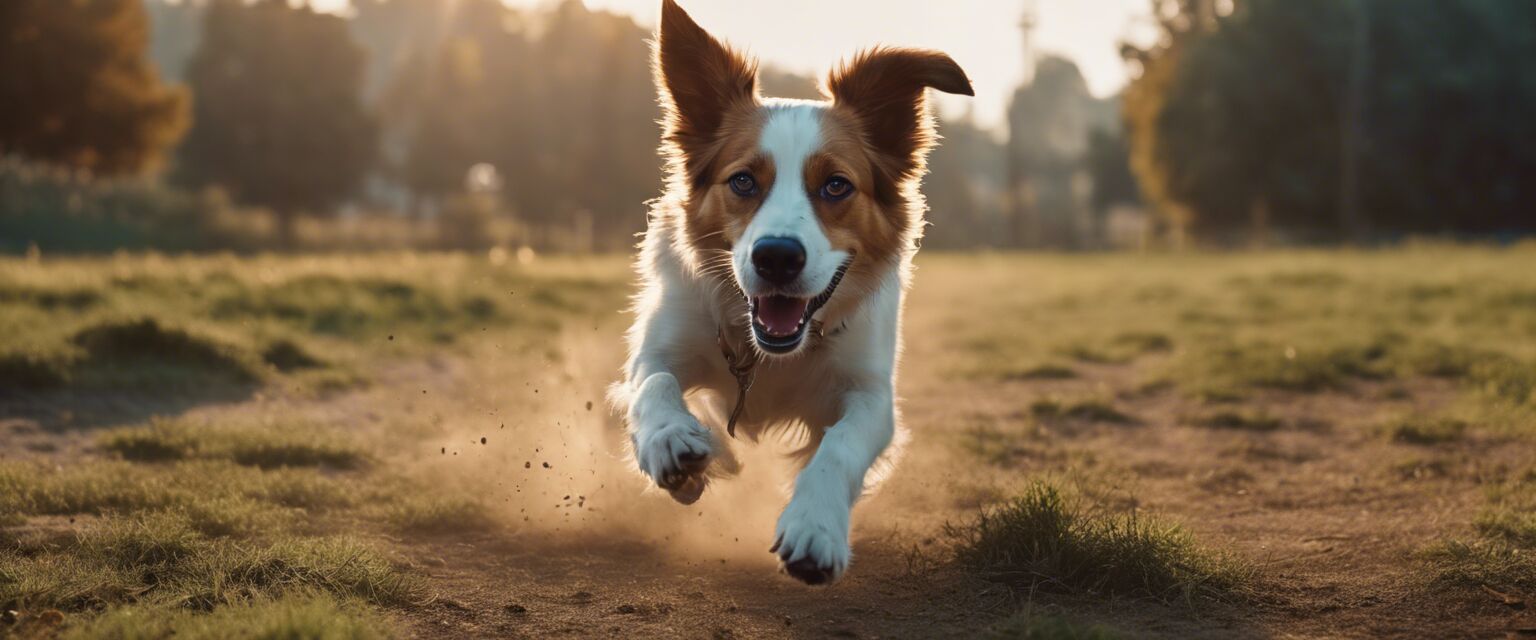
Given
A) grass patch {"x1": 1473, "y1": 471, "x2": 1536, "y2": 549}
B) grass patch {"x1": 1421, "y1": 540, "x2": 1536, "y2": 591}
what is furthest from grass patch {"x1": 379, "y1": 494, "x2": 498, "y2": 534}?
grass patch {"x1": 1473, "y1": 471, "x2": 1536, "y2": 549}

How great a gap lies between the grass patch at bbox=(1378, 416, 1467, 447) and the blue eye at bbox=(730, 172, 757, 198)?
4.59 meters

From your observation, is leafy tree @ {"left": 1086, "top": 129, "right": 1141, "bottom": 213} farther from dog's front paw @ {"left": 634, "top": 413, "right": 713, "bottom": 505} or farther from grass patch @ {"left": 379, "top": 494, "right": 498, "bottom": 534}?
dog's front paw @ {"left": 634, "top": 413, "right": 713, "bottom": 505}

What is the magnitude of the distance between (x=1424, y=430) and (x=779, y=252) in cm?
488

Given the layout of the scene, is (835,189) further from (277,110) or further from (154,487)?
(277,110)

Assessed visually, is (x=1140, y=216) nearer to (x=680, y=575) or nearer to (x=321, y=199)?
(x=321, y=199)

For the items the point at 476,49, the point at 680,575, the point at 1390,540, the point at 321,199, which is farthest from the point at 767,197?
the point at 476,49

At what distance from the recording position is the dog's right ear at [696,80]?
4.95 meters

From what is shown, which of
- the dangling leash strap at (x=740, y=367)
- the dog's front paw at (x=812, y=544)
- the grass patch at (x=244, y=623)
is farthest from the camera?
the dangling leash strap at (x=740, y=367)

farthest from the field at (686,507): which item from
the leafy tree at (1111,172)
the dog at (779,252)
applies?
the leafy tree at (1111,172)

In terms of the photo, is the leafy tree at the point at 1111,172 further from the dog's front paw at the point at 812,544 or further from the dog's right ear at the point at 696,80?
the dog's front paw at the point at 812,544

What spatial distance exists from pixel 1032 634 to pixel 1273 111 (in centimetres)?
4088

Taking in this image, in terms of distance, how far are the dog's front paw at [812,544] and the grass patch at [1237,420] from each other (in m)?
A: 4.96

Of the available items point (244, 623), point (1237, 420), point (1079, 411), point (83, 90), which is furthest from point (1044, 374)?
point (83, 90)

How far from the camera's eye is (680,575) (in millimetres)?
4582
